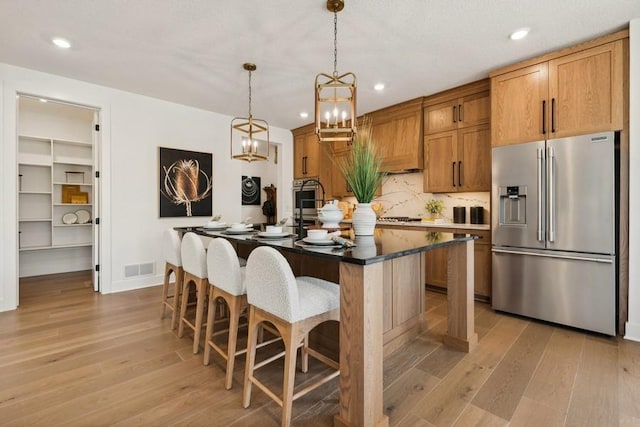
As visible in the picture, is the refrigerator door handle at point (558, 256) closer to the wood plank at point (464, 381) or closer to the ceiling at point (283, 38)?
the wood plank at point (464, 381)

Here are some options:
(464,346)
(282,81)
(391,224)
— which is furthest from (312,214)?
(464,346)

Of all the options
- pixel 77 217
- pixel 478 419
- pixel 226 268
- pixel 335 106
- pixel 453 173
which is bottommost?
pixel 478 419

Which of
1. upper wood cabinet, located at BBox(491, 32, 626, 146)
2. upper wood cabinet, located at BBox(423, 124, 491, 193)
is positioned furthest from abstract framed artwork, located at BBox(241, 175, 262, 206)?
upper wood cabinet, located at BBox(491, 32, 626, 146)

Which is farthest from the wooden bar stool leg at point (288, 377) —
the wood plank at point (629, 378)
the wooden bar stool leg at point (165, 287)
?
the wooden bar stool leg at point (165, 287)

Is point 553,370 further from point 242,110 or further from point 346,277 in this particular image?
point 242,110

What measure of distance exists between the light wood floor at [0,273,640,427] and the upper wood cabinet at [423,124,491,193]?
169 centimetres

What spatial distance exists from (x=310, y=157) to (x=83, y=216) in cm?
398

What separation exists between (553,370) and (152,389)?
8.25 ft

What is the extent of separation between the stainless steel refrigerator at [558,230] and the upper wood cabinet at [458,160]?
517mm

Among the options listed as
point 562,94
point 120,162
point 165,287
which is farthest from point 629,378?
point 120,162

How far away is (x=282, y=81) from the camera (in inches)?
141

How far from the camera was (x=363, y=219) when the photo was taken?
2006mm

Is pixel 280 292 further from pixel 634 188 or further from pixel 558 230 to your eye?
pixel 634 188

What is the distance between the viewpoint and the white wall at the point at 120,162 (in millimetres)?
3182
